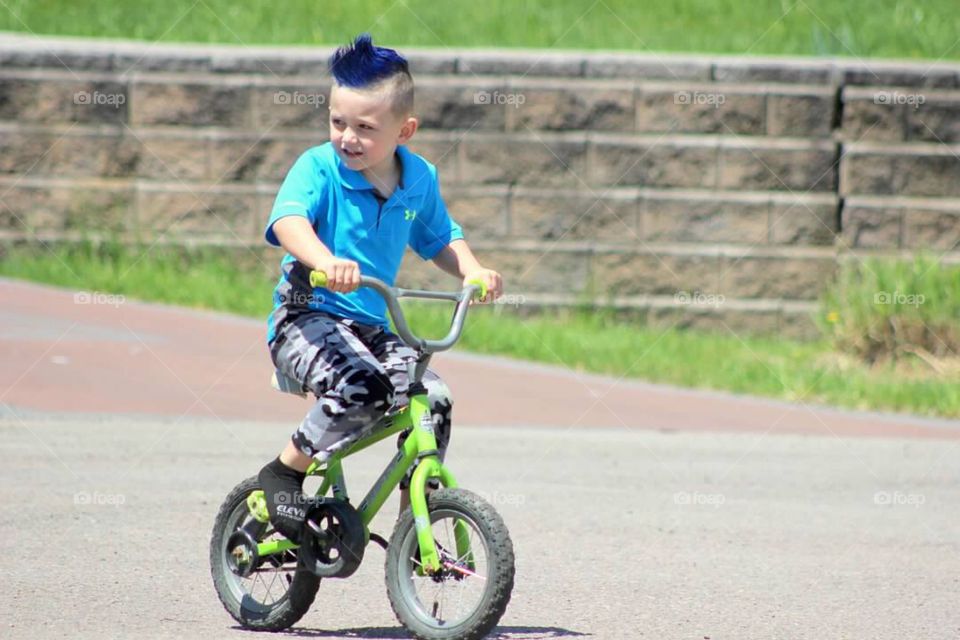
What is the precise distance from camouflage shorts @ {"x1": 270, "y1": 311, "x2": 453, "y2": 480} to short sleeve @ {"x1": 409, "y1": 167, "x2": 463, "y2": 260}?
1.13 ft

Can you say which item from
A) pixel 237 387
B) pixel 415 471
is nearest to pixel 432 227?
pixel 415 471

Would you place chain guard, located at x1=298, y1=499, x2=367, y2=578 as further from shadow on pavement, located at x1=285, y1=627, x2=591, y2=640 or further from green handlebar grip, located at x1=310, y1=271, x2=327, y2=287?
green handlebar grip, located at x1=310, y1=271, x2=327, y2=287

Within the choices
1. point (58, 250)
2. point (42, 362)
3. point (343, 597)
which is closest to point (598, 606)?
point (343, 597)

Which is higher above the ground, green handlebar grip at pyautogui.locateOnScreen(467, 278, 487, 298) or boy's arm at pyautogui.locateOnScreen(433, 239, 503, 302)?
boy's arm at pyautogui.locateOnScreen(433, 239, 503, 302)

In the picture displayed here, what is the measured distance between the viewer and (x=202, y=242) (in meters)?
12.3

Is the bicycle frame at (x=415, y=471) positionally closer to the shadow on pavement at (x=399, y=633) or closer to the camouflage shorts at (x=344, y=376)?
the camouflage shorts at (x=344, y=376)

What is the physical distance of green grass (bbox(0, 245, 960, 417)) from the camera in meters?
10.4

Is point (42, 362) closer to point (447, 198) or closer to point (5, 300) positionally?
point (5, 300)

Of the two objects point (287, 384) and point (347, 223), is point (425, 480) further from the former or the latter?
point (347, 223)

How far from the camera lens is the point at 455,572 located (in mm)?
4301

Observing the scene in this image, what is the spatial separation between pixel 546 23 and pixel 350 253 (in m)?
9.55

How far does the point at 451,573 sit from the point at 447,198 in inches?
312

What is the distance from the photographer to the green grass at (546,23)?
518 inches

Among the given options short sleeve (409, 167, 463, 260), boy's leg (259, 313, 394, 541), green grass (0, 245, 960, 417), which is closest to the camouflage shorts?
boy's leg (259, 313, 394, 541)
